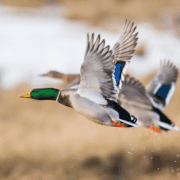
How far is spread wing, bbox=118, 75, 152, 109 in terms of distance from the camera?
0.94 metres

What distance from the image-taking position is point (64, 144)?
3.22 ft

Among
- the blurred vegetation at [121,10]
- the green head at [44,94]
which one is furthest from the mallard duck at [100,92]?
the blurred vegetation at [121,10]

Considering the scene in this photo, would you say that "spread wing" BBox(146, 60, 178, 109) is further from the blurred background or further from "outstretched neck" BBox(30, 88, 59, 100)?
"outstretched neck" BBox(30, 88, 59, 100)

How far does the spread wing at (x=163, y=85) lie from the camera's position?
1.01 metres

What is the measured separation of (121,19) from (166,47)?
0.79 ft

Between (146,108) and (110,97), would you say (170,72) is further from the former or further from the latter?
(110,97)

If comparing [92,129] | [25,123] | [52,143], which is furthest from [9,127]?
[92,129]

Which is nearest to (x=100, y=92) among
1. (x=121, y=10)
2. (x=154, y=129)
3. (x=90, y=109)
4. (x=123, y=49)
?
(x=90, y=109)

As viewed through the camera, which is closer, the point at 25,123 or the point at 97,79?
the point at 97,79

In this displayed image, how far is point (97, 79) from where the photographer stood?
2.66 ft

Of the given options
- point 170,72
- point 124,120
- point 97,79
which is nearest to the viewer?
point 97,79

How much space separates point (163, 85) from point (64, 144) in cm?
50

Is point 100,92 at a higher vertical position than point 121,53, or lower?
lower

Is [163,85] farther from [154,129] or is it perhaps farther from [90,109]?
[90,109]
